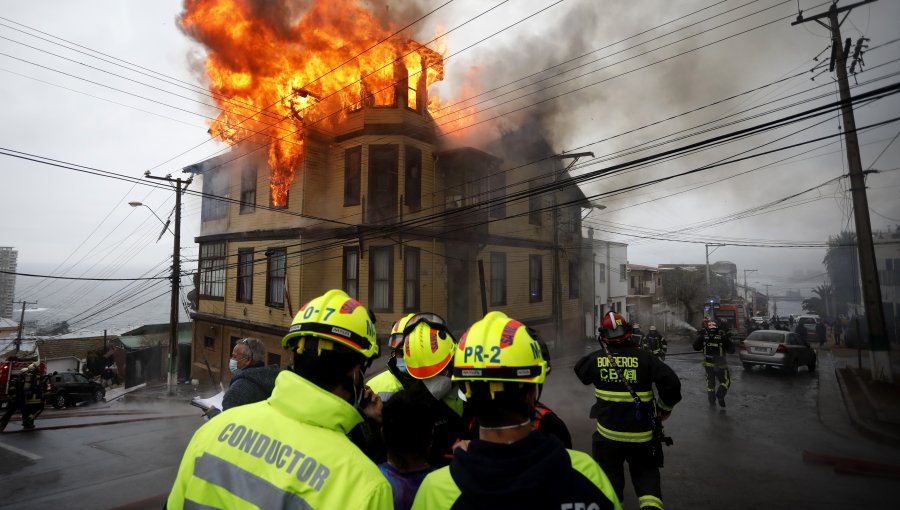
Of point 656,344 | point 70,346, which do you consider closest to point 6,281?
point 70,346

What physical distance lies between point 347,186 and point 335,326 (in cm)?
1435

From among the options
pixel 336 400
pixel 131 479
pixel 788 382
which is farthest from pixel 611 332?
pixel 788 382

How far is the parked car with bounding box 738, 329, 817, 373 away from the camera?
14.6m

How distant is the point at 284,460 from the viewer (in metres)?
1.43

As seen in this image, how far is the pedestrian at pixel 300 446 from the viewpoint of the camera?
136 cm

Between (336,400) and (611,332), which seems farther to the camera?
(611,332)

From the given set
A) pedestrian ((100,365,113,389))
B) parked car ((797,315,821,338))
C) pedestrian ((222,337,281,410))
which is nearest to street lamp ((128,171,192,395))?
pedestrian ((100,365,113,389))

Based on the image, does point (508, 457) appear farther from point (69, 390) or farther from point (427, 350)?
point (69, 390)

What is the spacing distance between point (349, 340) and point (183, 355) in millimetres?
28050

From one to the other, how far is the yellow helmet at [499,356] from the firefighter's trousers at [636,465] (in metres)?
2.72

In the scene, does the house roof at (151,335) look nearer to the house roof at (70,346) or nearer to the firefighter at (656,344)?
the house roof at (70,346)

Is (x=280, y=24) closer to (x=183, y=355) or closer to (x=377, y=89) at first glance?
(x=377, y=89)

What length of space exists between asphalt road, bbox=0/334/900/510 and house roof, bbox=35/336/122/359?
94.9ft

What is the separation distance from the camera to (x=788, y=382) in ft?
44.3
